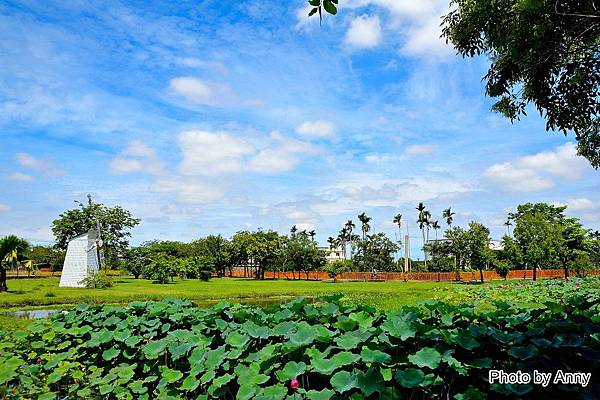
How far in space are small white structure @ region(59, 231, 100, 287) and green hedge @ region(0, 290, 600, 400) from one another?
82.8 feet

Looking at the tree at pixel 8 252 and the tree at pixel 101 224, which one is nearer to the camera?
the tree at pixel 8 252

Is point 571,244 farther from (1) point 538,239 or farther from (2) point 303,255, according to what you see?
(2) point 303,255

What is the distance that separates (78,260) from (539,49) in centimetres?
2902

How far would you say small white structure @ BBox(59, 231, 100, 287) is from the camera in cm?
2839

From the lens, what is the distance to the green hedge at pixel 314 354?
3.02m

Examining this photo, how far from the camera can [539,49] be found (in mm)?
5887

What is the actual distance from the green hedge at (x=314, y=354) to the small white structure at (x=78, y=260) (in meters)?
Result: 25.2

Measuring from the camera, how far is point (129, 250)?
52.8 meters

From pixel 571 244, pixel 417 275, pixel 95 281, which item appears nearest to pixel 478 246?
pixel 571 244

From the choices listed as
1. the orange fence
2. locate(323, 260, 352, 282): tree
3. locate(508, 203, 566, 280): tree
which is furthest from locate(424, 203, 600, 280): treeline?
locate(323, 260, 352, 282): tree

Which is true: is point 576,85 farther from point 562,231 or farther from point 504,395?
point 562,231

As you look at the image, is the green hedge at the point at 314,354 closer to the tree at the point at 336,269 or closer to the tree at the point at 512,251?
the tree at the point at 512,251

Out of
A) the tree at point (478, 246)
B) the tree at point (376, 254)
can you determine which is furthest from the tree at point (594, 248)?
the tree at point (376, 254)

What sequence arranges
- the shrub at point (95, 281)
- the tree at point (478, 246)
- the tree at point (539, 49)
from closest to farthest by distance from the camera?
→ the tree at point (539, 49)
the shrub at point (95, 281)
the tree at point (478, 246)
